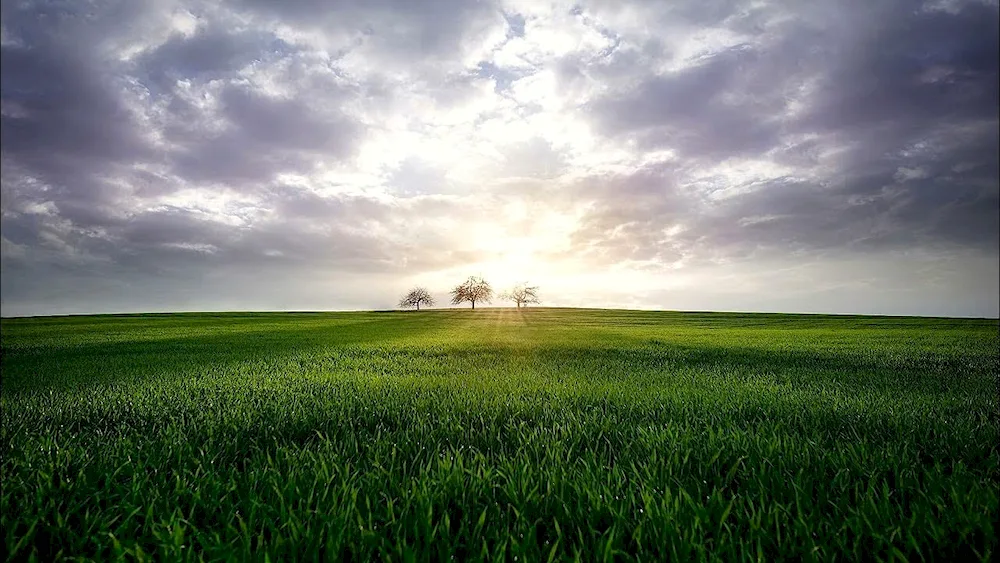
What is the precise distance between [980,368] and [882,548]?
460 inches

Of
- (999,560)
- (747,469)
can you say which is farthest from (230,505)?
(999,560)

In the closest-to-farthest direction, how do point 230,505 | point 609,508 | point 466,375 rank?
1. point 609,508
2. point 230,505
3. point 466,375

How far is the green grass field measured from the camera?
2160 mm

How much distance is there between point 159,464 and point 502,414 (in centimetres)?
293

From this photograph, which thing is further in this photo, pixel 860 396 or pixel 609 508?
pixel 860 396

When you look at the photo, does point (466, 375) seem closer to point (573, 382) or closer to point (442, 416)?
point (573, 382)

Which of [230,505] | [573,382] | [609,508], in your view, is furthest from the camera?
[573,382]

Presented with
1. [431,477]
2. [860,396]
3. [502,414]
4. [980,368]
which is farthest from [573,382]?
[980,368]

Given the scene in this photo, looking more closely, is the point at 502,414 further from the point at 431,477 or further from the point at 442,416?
the point at 431,477

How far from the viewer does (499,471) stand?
2.94 m

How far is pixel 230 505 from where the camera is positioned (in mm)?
2594

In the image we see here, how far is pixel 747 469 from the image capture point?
3250 mm

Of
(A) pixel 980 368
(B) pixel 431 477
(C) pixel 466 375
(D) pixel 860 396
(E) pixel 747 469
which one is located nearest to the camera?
(B) pixel 431 477

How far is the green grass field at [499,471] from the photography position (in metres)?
2.16
